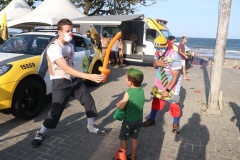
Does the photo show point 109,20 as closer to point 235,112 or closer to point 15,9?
point 235,112

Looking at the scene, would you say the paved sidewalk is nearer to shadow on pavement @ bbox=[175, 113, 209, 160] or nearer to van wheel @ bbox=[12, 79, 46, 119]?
shadow on pavement @ bbox=[175, 113, 209, 160]

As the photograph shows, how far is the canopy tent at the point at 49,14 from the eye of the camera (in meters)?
10.1

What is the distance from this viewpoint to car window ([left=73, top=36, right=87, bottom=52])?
5.47 m

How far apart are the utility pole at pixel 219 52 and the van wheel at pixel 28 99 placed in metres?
4.08

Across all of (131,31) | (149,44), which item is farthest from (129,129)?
(131,31)

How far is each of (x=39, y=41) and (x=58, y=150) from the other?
9.59 feet

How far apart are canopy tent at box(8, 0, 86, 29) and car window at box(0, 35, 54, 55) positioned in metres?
5.34

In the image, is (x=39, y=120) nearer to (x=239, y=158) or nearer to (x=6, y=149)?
(x=6, y=149)

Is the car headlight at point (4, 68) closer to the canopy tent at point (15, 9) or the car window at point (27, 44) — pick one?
the car window at point (27, 44)

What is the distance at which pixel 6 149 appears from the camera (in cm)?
295

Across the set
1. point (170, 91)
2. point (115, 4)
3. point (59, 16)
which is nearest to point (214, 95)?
point (170, 91)

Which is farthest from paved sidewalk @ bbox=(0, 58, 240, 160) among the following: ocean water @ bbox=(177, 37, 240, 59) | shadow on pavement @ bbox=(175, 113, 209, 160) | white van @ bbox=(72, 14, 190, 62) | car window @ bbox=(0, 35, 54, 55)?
white van @ bbox=(72, 14, 190, 62)

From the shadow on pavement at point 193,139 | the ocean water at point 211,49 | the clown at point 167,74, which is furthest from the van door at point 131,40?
the clown at point 167,74

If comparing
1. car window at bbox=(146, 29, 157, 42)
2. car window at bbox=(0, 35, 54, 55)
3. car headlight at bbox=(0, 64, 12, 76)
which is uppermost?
car window at bbox=(146, 29, 157, 42)
